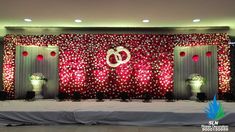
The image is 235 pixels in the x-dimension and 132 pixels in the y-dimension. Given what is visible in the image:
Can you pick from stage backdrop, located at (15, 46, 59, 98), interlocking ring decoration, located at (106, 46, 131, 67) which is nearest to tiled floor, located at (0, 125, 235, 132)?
stage backdrop, located at (15, 46, 59, 98)

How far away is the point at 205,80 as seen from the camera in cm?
845

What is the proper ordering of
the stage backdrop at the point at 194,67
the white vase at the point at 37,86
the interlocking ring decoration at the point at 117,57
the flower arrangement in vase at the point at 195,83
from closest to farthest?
1. the flower arrangement in vase at the point at 195,83
2. the white vase at the point at 37,86
3. the stage backdrop at the point at 194,67
4. the interlocking ring decoration at the point at 117,57

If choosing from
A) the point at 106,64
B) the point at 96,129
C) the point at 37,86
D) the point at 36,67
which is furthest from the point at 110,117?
the point at 36,67

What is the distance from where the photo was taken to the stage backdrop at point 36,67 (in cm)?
870

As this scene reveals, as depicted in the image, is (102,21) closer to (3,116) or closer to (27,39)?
(27,39)

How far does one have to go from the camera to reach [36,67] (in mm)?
8781

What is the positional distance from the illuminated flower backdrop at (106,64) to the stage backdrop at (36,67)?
0.61 feet

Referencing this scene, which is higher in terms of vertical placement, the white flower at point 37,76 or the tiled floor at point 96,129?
the white flower at point 37,76

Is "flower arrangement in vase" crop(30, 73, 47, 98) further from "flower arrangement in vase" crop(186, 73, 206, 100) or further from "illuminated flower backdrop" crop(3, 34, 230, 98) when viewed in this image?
"flower arrangement in vase" crop(186, 73, 206, 100)

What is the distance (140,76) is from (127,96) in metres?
0.89

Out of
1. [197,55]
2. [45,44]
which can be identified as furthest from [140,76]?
[45,44]

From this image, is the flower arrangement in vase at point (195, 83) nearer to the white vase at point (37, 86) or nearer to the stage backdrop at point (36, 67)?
the stage backdrop at point (36, 67)

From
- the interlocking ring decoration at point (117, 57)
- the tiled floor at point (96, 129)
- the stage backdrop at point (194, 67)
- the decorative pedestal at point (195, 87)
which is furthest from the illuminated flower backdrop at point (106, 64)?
the tiled floor at point (96, 129)

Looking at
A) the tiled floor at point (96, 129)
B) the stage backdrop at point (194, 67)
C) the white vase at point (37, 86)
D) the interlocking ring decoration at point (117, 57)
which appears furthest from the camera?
the interlocking ring decoration at point (117, 57)
